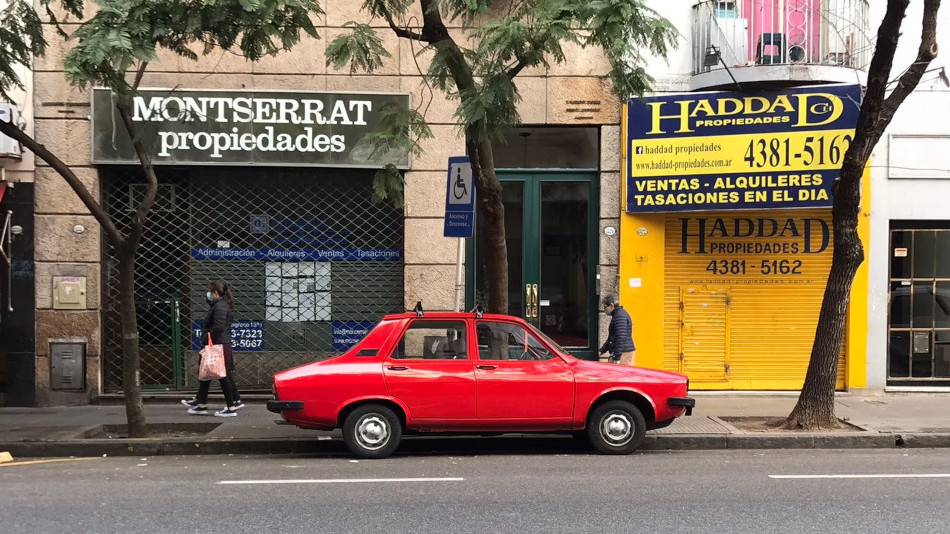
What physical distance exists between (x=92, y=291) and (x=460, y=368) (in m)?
6.81

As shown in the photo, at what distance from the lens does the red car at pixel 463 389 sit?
30.2 feet

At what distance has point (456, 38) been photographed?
13.4 meters

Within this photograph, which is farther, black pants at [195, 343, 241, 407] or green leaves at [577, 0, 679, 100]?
black pants at [195, 343, 241, 407]

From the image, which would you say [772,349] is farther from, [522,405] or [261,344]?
[261,344]

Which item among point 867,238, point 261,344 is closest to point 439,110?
point 261,344

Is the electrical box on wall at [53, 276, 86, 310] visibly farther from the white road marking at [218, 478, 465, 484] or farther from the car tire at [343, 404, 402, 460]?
the white road marking at [218, 478, 465, 484]

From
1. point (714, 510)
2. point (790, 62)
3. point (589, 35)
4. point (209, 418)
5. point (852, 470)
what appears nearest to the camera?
point (714, 510)

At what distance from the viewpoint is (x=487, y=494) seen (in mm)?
7438

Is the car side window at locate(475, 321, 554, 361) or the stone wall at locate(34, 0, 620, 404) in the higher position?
the stone wall at locate(34, 0, 620, 404)

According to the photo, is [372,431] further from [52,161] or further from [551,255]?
[551,255]

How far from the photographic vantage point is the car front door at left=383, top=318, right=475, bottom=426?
9.25 metres

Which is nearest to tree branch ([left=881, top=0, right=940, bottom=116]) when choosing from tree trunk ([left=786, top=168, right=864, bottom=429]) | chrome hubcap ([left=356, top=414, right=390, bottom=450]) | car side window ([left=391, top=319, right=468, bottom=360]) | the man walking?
tree trunk ([left=786, top=168, right=864, bottom=429])

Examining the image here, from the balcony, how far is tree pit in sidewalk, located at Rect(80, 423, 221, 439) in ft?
28.3

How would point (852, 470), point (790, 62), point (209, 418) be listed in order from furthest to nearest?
point (790, 62), point (209, 418), point (852, 470)
